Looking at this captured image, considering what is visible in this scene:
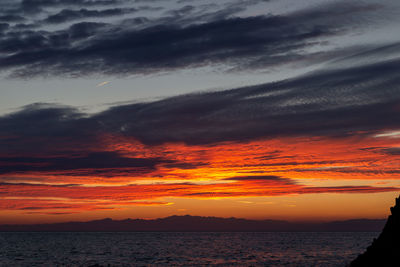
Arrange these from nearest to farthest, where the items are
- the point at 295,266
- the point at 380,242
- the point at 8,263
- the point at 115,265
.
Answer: the point at 380,242
the point at 295,266
the point at 115,265
the point at 8,263

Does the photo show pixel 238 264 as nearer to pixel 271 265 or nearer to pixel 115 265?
pixel 271 265

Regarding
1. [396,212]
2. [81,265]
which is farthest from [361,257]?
[81,265]

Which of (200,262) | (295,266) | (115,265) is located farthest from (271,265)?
(115,265)

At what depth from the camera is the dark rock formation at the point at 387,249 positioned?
36656 millimetres

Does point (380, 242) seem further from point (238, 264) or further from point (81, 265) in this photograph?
point (81, 265)

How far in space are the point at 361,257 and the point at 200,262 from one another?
46350mm

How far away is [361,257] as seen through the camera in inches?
1640

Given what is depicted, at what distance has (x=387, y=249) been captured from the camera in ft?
125

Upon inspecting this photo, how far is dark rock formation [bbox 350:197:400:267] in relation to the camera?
3666 cm

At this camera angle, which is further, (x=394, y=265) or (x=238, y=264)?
(x=238, y=264)

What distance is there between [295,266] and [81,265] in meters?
37.5

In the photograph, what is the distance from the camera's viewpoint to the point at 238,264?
7944 cm

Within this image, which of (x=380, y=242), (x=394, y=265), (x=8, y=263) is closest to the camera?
(x=394, y=265)

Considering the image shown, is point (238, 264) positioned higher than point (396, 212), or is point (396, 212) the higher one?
point (396, 212)
